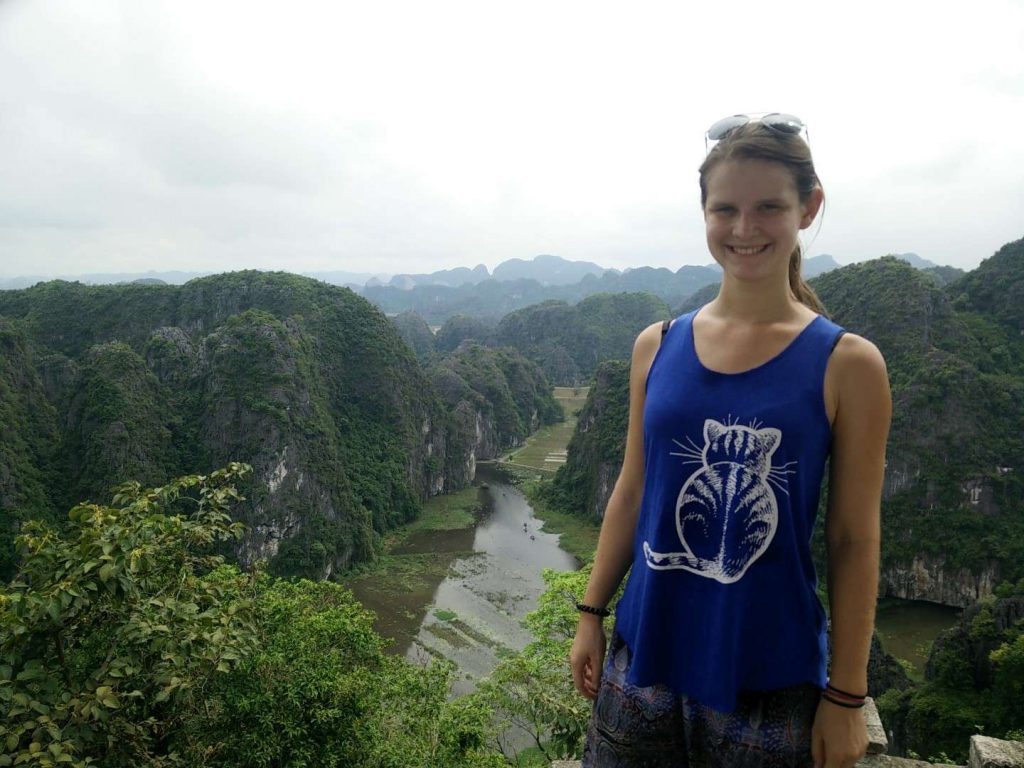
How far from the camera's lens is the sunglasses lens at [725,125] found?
1.67m

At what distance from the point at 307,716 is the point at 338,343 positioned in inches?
1643

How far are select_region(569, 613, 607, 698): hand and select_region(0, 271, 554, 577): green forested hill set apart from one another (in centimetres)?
2094

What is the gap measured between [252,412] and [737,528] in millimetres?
33616

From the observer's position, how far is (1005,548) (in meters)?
24.7

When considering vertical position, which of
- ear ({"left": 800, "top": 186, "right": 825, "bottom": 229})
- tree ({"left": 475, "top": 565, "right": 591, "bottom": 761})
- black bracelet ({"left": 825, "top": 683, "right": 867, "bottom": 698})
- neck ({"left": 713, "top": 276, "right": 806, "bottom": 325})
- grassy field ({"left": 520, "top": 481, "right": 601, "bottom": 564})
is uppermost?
ear ({"left": 800, "top": 186, "right": 825, "bottom": 229})

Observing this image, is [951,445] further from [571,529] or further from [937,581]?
[571,529]

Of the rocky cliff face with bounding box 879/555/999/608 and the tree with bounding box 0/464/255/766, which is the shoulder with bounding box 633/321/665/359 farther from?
the rocky cliff face with bounding box 879/555/999/608

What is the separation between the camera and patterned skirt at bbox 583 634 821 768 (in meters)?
1.55

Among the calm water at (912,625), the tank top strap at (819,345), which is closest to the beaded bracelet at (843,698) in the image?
the tank top strap at (819,345)

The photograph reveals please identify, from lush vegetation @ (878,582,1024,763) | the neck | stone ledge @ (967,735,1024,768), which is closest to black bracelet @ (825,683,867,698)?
the neck

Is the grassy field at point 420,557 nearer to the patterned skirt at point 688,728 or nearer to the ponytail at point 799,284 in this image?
the patterned skirt at point 688,728

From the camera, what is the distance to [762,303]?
164cm

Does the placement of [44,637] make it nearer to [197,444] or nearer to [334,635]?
[334,635]

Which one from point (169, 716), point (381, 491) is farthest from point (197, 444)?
point (169, 716)
